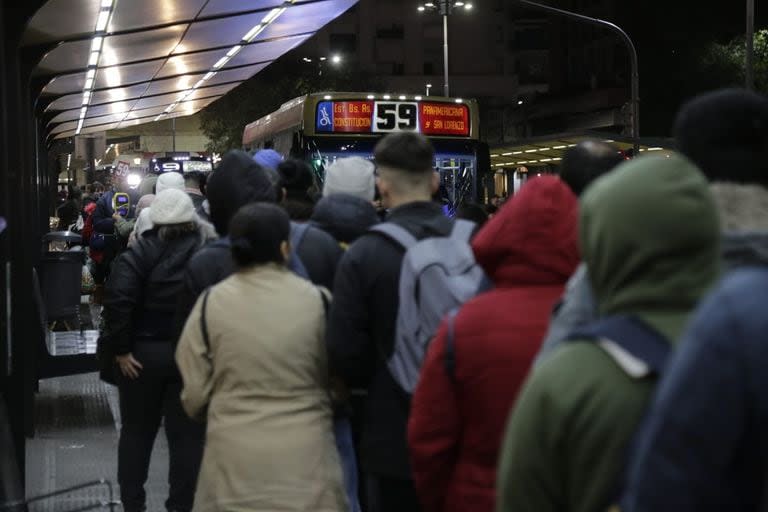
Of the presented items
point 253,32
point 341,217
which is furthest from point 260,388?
point 253,32

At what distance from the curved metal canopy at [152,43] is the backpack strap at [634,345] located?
941 cm

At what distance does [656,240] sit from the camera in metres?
2.33

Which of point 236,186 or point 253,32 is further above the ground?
point 253,32

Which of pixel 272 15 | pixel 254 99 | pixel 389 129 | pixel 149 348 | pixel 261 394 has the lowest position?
pixel 149 348

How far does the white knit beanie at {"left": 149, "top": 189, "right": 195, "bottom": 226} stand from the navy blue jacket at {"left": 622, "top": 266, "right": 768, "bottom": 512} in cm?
570

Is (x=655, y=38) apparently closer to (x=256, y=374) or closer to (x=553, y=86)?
(x=553, y=86)

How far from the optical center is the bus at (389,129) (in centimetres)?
1766

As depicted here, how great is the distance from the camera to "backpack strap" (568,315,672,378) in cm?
238

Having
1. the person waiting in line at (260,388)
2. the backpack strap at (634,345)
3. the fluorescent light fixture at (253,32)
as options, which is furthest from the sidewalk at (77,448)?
the backpack strap at (634,345)

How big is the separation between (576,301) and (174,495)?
5.01 metres

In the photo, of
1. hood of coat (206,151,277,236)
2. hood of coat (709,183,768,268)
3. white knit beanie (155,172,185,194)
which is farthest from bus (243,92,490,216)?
hood of coat (709,183,768,268)

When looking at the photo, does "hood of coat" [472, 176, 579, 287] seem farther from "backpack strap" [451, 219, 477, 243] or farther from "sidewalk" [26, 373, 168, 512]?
"sidewalk" [26, 373, 168, 512]

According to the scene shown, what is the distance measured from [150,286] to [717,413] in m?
5.82

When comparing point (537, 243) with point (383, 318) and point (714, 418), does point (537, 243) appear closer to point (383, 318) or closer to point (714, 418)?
point (383, 318)
